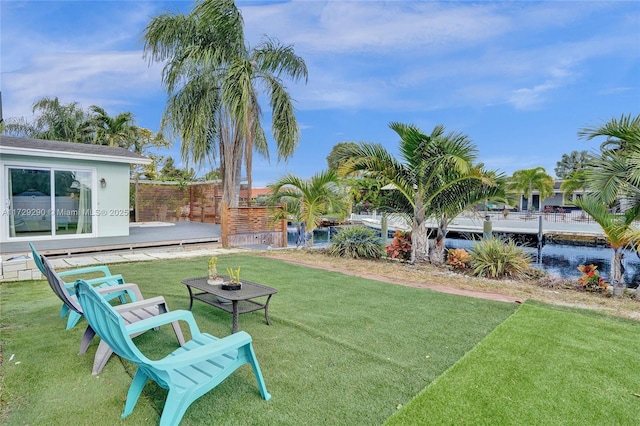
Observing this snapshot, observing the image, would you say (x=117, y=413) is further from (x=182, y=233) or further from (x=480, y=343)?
(x=182, y=233)

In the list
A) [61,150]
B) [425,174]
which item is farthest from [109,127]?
[425,174]

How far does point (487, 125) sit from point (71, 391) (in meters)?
29.3

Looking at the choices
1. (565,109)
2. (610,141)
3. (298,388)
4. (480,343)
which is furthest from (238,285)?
(565,109)

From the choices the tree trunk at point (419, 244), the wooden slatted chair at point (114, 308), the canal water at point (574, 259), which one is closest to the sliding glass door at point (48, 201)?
the canal water at point (574, 259)

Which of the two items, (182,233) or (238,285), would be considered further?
(182,233)

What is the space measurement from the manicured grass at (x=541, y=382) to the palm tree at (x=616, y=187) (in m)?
2.45

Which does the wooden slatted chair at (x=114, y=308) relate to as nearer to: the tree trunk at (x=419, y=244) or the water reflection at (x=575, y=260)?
the tree trunk at (x=419, y=244)

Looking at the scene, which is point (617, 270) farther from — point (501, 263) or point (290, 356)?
point (290, 356)

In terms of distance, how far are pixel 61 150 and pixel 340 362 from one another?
10565mm

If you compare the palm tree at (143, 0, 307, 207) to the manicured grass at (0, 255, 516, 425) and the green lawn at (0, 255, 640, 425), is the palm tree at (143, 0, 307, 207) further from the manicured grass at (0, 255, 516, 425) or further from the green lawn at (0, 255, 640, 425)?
the green lawn at (0, 255, 640, 425)

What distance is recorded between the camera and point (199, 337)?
8.85 feet

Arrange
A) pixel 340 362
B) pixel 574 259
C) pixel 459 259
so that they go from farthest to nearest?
pixel 574 259
pixel 459 259
pixel 340 362

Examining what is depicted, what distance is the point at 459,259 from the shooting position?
308 inches

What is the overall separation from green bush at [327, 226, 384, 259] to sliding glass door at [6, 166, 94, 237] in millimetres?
7599
